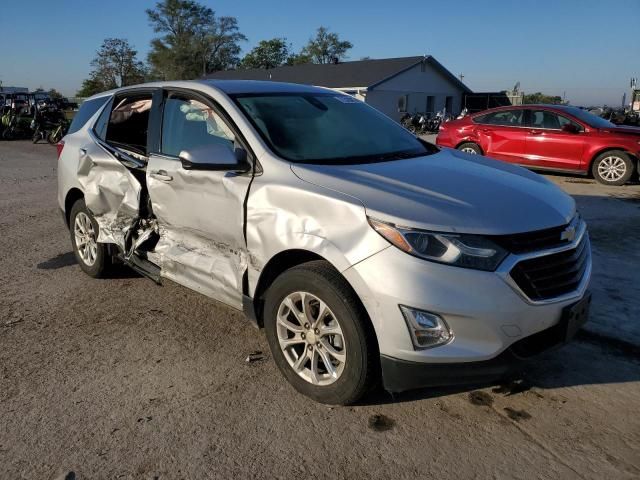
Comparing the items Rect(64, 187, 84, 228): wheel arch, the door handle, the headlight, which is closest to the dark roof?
Rect(64, 187, 84, 228): wheel arch

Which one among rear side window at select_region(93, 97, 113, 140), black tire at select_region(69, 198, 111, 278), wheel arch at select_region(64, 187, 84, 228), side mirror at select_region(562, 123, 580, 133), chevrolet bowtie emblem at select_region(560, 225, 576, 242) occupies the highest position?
rear side window at select_region(93, 97, 113, 140)

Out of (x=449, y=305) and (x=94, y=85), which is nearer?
(x=449, y=305)

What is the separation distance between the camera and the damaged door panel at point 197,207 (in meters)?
3.39

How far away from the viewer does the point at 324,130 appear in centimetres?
374

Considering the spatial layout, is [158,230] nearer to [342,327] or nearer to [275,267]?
[275,267]

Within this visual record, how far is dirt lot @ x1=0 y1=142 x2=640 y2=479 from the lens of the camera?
256cm

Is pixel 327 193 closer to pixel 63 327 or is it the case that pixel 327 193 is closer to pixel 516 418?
pixel 516 418

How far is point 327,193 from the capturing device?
2.87 m

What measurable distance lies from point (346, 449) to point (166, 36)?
239 ft

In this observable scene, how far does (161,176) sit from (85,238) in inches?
66.6

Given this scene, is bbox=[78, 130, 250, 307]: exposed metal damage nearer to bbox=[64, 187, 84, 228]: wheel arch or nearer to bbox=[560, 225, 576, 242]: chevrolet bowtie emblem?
bbox=[64, 187, 84, 228]: wheel arch

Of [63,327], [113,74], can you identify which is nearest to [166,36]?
[113,74]

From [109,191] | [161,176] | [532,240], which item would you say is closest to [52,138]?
[109,191]

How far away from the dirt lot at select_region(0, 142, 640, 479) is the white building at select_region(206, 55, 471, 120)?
1168 inches
